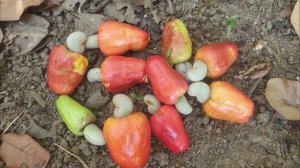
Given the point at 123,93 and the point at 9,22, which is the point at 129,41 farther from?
the point at 9,22

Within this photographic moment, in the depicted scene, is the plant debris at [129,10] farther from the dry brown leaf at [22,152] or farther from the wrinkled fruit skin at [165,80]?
the dry brown leaf at [22,152]

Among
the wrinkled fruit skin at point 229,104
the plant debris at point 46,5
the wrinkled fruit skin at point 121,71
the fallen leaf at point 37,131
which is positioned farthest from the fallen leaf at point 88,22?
the wrinkled fruit skin at point 229,104

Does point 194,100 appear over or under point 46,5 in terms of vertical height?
under

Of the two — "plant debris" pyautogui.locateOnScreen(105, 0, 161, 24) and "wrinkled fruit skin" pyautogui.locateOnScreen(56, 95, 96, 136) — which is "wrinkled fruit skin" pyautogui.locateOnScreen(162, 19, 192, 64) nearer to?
"plant debris" pyautogui.locateOnScreen(105, 0, 161, 24)

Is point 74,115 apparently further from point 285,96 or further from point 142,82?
point 285,96

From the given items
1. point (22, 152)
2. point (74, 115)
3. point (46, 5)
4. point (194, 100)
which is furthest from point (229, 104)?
point (46, 5)
